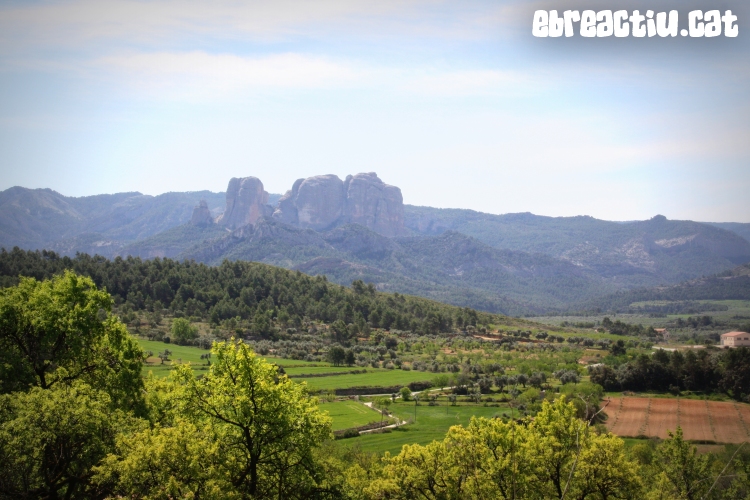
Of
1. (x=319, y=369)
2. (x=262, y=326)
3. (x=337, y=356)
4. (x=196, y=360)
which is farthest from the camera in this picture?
(x=262, y=326)

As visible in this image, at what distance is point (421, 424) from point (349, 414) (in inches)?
300

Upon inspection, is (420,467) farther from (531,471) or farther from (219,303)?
(219,303)

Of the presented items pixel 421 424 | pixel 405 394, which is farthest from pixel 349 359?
pixel 421 424

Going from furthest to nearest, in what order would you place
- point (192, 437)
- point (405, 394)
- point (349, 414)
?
point (405, 394)
point (349, 414)
point (192, 437)

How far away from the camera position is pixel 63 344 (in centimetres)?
2394

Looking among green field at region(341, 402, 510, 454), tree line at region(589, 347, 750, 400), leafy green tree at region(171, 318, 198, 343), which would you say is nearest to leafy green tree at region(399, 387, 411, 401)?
green field at region(341, 402, 510, 454)

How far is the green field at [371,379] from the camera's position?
256ft

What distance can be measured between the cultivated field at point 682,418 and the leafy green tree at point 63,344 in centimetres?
4716

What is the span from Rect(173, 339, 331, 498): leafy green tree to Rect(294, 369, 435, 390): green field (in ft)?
184

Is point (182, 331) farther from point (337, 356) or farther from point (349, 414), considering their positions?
point (349, 414)

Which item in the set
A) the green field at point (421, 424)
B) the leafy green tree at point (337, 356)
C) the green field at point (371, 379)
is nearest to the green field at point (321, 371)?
the green field at point (371, 379)

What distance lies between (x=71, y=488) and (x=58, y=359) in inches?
250

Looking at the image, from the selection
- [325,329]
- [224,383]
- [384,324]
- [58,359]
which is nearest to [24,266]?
[325,329]

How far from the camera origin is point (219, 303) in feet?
422
